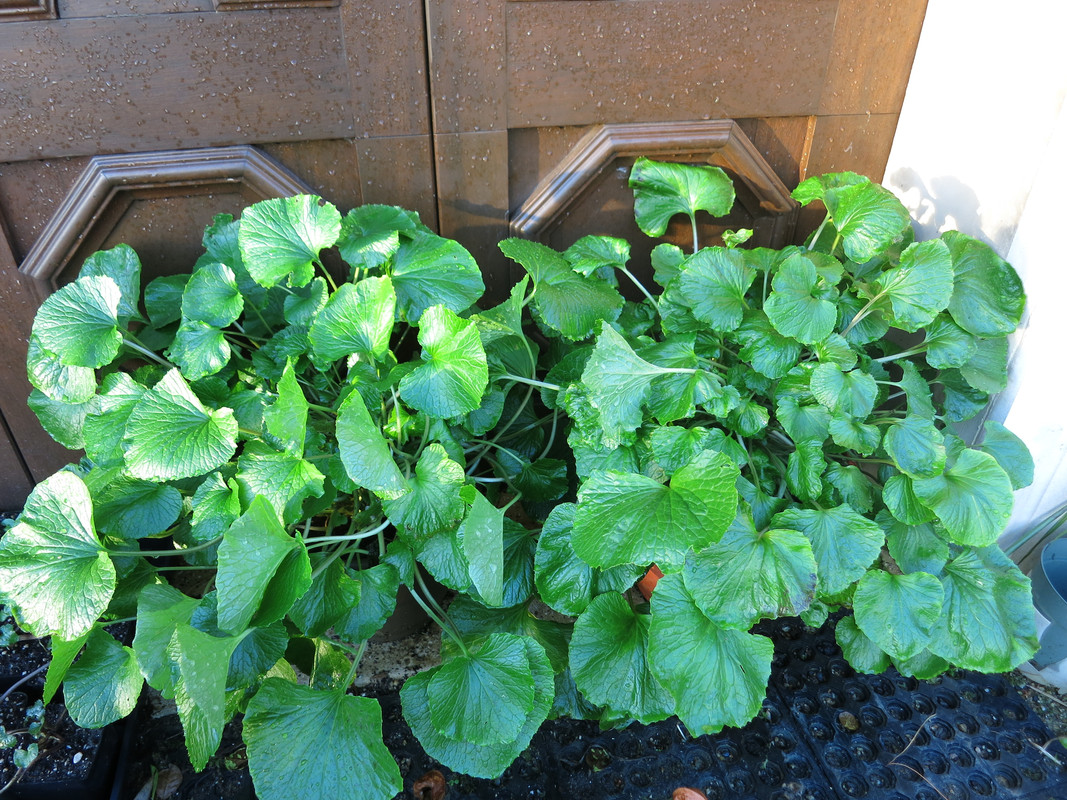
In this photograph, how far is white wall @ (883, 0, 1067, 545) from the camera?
1.10 m

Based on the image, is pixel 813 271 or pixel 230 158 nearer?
pixel 813 271

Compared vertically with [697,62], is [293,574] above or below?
below

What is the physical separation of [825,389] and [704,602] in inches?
14.3

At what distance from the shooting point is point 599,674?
3.02ft

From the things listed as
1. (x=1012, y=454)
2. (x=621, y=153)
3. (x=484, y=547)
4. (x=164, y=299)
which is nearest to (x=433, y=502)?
(x=484, y=547)

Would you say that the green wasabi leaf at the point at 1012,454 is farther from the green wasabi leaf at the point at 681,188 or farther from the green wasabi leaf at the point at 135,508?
the green wasabi leaf at the point at 135,508

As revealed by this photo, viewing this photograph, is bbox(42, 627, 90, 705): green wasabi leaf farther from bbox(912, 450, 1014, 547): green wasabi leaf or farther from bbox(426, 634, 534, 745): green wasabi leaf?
bbox(912, 450, 1014, 547): green wasabi leaf

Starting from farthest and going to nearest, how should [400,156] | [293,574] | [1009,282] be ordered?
1. [400,156]
2. [1009,282]
3. [293,574]

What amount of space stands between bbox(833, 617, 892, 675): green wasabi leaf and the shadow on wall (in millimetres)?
699

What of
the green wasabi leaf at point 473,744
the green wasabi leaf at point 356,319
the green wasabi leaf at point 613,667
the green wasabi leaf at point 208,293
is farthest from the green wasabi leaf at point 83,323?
the green wasabi leaf at point 613,667

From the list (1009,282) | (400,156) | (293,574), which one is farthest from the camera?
(400,156)

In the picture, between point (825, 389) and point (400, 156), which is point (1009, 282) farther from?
point (400, 156)

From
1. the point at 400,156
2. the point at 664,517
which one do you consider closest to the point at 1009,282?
the point at 664,517

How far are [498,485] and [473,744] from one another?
450 millimetres
